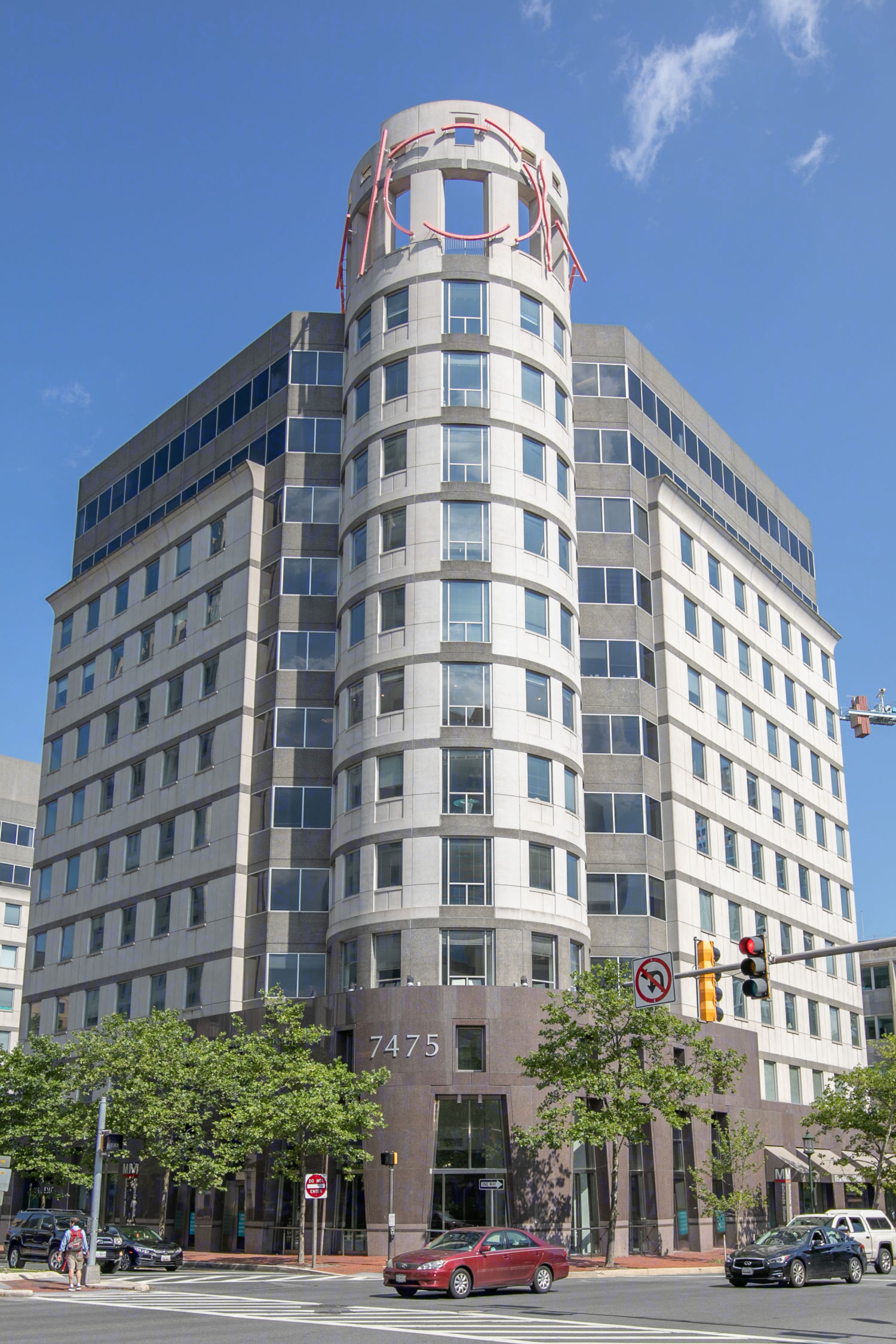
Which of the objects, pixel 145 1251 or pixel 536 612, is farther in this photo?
pixel 536 612

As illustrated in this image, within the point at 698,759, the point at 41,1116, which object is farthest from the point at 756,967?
the point at 41,1116

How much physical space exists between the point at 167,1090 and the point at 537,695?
20.5 m

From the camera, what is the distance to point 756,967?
2411 centimetres

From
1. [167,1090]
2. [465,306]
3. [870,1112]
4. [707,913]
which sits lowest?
[870,1112]

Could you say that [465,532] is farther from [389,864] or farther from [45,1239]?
[45,1239]

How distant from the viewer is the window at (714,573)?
6900 centimetres

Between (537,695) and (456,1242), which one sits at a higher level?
(537,695)

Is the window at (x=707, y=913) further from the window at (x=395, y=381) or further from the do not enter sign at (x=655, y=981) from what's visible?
the do not enter sign at (x=655, y=981)

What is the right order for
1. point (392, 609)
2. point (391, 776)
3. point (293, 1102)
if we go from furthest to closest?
point (392, 609) < point (391, 776) < point (293, 1102)

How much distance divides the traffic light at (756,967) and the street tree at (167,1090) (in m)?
27.2

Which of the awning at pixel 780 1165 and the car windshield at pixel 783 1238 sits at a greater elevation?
the awning at pixel 780 1165

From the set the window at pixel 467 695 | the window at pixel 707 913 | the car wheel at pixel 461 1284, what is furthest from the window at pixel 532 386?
the car wheel at pixel 461 1284

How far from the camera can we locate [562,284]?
6253 centimetres

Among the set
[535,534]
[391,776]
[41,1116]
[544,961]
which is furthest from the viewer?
[41,1116]
